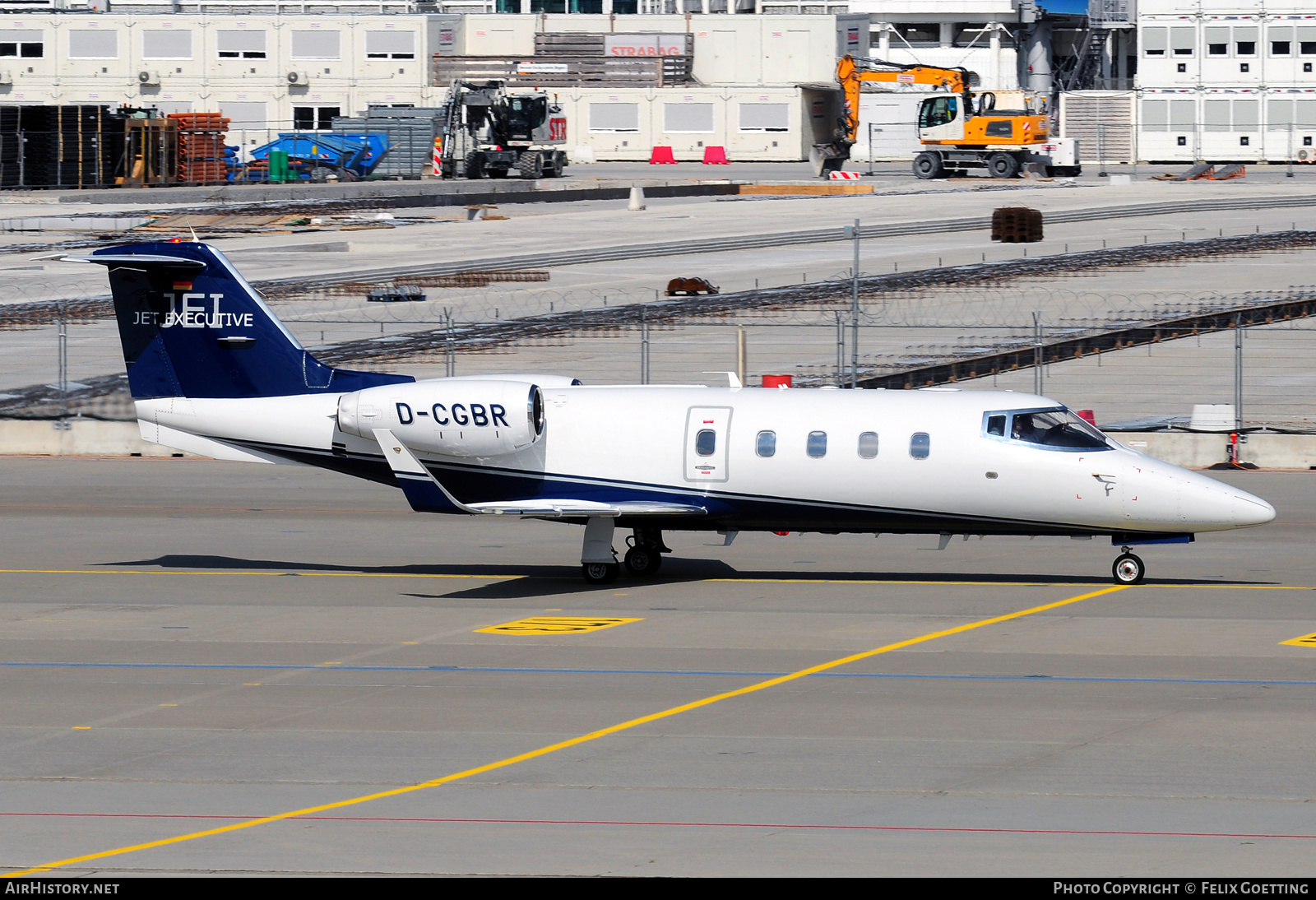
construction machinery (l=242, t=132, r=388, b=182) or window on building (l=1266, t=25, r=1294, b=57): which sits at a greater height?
window on building (l=1266, t=25, r=1294, b=57)

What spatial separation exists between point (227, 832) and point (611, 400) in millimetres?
12373

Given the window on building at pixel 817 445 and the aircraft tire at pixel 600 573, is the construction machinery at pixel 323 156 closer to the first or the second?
the aircraft tire at pixel 600 573

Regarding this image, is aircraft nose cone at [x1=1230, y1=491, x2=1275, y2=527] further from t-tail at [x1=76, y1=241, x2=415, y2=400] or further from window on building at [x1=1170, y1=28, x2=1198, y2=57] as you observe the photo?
window on building at [x1=1170, y1=28, x2=1198, y2=57]

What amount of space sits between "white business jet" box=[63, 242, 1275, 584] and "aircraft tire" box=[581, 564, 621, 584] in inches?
1.4

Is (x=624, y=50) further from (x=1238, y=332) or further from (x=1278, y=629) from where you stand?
(x=1278, y=629)

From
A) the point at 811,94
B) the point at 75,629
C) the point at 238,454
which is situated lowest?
the point at 75,629

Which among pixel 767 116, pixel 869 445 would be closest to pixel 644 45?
pixel 767 116

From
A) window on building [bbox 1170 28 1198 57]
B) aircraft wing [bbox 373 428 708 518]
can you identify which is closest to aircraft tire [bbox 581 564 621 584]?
aircraft wing [bbox 373 428 708 518]

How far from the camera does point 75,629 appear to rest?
70.5ft

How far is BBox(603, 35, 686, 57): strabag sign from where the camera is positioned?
122250mm

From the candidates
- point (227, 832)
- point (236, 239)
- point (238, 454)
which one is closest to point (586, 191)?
point (236, 239)

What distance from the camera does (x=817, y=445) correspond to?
23.8m

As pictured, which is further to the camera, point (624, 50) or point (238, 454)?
point (624, 50)

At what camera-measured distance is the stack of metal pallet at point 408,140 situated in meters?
108
